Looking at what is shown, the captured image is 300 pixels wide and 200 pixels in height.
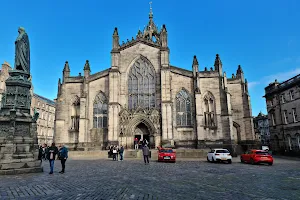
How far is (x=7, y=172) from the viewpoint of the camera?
10.7 metres

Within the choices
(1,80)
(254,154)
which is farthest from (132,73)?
(1,80)

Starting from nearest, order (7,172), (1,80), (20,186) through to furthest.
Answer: (20,186)
(7,172)
(1,80)

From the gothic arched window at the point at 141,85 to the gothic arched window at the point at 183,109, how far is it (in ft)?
12.1

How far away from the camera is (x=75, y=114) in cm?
3241

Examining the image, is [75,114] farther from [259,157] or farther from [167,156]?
[259,157]

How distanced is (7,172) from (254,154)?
1765cm

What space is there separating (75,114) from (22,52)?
20.2m

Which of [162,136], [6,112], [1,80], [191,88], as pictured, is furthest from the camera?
[1,80]

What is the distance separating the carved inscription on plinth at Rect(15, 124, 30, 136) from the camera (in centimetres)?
1188

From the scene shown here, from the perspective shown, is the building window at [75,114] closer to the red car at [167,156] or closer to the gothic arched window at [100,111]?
the gothic arched window at [100,111]

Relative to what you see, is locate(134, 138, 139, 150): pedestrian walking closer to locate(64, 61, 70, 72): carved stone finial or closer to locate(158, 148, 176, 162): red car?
locate(158, 148, 176, 162): red car

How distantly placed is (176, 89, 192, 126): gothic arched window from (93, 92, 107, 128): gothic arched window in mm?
10534

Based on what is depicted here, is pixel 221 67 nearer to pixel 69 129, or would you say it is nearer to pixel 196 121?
pixel 196 121

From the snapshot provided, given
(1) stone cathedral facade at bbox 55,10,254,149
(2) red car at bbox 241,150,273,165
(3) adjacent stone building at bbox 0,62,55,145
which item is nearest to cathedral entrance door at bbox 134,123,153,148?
(1) stone cathedral facade at bbox 55,10,254,149
